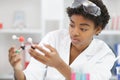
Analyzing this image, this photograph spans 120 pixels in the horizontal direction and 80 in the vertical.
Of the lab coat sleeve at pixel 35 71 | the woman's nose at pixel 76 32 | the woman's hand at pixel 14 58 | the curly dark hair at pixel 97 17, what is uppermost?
the curly dark hair at pixel 97 17

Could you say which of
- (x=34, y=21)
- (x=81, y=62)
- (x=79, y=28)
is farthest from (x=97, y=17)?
(x=34, y=21)

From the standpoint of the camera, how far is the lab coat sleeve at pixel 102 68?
1167 mm

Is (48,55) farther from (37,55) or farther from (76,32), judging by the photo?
(76,32)

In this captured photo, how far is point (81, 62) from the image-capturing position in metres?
1.29

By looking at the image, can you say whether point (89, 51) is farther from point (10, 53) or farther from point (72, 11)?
point (10, 53)

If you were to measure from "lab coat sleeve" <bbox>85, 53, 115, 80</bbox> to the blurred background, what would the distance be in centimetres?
66

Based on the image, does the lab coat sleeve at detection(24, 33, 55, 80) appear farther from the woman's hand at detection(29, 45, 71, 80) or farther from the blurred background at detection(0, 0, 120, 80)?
the blurred background at detection(0, 0, 120, 80)

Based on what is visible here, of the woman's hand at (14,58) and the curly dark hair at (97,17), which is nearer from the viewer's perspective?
the woman's hand at (14,58)

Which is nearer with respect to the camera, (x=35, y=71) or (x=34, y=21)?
(x=35, y=71)

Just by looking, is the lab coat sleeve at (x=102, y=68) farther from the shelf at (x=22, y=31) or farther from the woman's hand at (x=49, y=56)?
the shelf at (x=22, y=31)

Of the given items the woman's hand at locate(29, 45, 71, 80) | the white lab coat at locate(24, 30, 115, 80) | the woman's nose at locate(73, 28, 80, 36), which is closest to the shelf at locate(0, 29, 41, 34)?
the white lab coat at locate(24, 30, 115, 80)

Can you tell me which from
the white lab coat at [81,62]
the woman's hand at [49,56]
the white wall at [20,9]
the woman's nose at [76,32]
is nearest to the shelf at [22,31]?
the white wall at [20,9]

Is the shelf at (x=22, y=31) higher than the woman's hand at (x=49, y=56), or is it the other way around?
the woman's hand at (x=49, y=56)

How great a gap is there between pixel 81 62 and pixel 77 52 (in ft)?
0.25
